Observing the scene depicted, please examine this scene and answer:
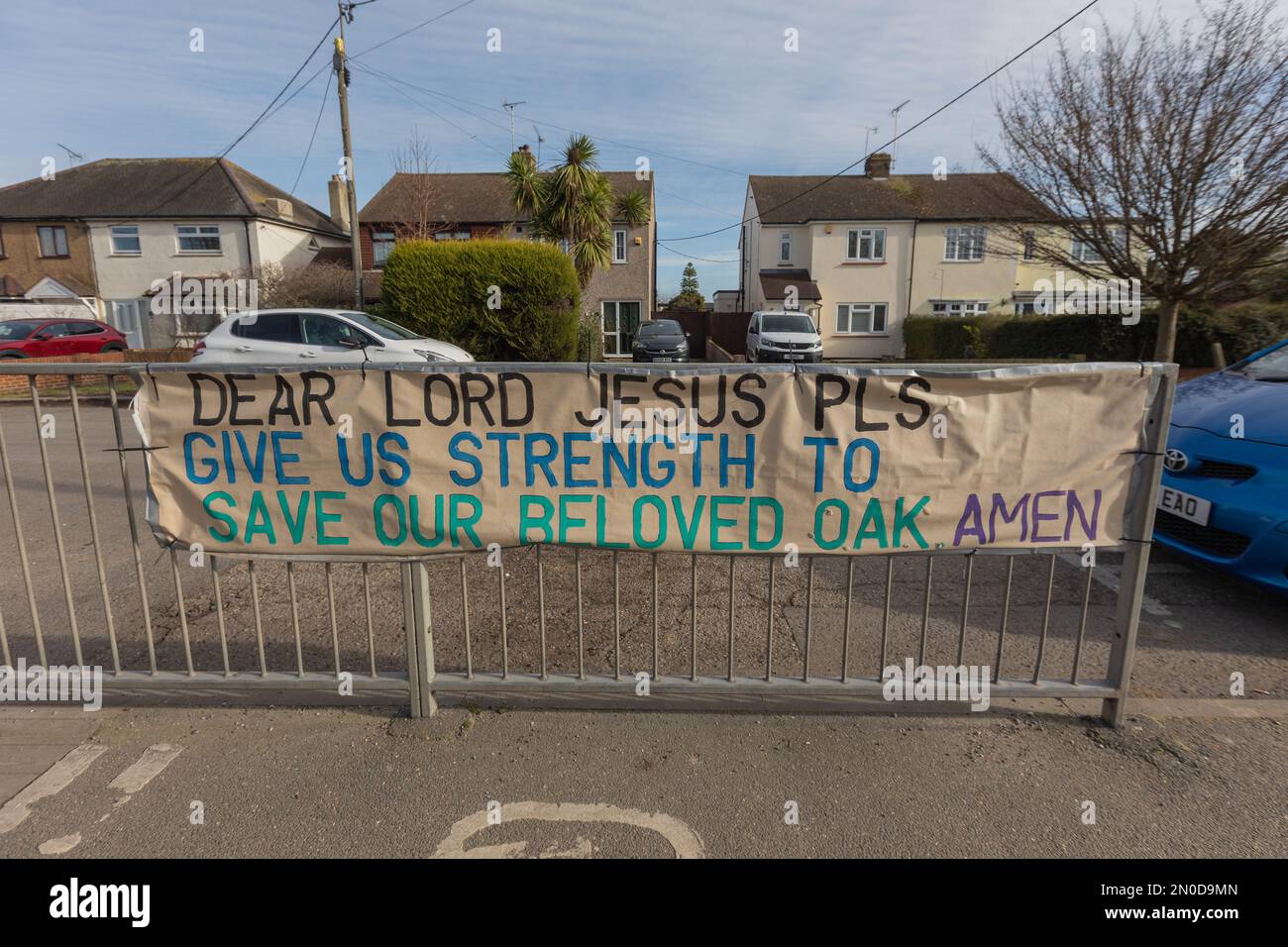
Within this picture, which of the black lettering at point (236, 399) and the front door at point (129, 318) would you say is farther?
the front door at point (129, 318)

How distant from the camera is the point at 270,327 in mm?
11812

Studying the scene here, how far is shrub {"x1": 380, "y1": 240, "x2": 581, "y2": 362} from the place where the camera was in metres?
14.1

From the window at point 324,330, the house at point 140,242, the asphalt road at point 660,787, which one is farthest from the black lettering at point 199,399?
the house at point 140,242

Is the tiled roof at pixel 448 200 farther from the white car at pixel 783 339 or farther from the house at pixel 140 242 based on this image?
the white car at pixel 783 339

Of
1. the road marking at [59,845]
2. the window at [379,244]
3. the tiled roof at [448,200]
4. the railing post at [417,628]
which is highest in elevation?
the tiled roof at [448,200]

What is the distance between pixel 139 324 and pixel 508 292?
78.2 ft

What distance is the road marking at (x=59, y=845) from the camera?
2.37 meters

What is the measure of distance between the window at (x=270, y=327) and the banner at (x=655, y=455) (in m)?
9.74

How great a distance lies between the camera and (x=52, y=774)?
9.13 ft

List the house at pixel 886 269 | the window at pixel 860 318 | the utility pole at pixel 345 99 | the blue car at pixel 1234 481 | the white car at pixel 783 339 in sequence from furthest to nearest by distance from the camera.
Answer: the window at pixel 860 318 → the house at pixel 886 269 → the white car at pixel 783 339 → the utility pole at pixel 345 99 → the blue car at pixel 1234 481

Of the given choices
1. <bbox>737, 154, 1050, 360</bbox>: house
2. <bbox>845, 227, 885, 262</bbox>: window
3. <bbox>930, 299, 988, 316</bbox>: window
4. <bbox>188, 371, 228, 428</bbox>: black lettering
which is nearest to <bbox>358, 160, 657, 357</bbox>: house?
<bbox>737, 154, 1050, 360</bbox>: house

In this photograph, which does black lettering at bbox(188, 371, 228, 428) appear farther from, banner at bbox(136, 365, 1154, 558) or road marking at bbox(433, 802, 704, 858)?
road marking at bbox(433, 802, 704, 858)

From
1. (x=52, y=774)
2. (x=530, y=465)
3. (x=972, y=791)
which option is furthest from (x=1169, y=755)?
(x=52, y=774)
